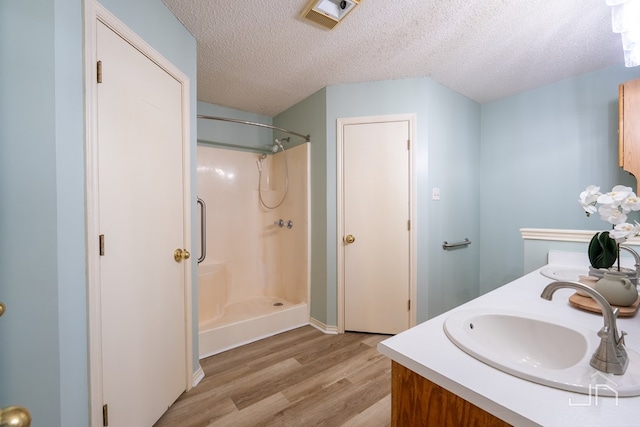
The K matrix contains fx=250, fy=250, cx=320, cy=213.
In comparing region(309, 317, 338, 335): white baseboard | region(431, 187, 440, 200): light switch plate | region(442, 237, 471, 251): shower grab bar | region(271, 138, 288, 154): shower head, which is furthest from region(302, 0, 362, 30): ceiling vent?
region(309, 317, 338, 335): white baseboard

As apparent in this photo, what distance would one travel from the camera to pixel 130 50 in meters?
1.15

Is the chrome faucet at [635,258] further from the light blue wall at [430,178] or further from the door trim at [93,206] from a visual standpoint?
the door trim at [93,206]

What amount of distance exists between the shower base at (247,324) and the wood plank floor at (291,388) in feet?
0.26

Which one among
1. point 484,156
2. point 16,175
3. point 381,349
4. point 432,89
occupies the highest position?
point 432,89

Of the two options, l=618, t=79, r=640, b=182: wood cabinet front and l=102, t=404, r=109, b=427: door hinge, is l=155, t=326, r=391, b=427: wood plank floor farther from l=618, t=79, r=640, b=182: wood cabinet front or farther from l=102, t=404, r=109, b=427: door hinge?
l=618, t=79, r=640, b=182: wood cabinet front

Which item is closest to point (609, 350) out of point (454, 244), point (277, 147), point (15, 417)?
point (15, 417)

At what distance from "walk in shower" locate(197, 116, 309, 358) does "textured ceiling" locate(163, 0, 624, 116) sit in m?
0.75

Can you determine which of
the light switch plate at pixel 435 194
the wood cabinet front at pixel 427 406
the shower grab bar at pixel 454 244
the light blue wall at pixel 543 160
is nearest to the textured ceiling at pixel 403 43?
the light blue wall at pixel 543 160

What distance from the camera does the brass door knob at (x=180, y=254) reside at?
4.70 feet

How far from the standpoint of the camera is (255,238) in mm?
2969

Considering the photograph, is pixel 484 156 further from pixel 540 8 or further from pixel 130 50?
pixel 130 50

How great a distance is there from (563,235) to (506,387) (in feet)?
5.85

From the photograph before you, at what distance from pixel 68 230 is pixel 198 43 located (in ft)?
4.78

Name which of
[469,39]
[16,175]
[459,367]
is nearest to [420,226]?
[469,39]
